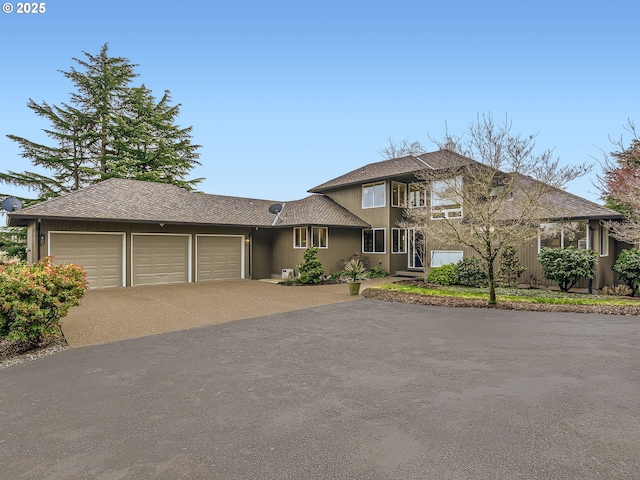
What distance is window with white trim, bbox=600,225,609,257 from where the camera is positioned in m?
12.6

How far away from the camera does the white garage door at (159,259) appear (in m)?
14.6

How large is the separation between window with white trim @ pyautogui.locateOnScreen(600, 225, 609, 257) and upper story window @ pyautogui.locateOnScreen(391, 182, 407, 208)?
8.33 meters

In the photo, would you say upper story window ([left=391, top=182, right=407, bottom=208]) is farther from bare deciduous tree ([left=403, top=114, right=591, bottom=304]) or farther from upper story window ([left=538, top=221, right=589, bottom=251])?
upper story window ([left=538, top=221, right=589, bottom=251])

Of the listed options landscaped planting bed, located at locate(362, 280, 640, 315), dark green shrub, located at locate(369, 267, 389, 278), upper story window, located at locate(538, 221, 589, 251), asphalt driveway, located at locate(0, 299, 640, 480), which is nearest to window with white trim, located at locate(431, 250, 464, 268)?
dark green shrub, located at locate(369, 267, 389, 278)

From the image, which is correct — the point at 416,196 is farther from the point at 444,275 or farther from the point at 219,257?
the point at 219,257

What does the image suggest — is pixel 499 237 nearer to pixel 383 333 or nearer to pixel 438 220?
pixel 438 220

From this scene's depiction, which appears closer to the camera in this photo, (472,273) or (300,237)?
(472,273)

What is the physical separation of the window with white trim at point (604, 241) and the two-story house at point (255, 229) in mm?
39

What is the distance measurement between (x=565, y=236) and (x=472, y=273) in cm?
379

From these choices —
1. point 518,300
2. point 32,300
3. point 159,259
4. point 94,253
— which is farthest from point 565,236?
point 94,253

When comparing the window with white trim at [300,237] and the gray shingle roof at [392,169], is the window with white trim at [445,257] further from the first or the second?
the window with white trim at [300,237]

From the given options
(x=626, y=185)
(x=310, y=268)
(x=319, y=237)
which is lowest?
(x=310, y=268)

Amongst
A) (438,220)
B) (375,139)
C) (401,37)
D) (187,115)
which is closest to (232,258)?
(438,220)

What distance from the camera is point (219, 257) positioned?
16.9 meters
